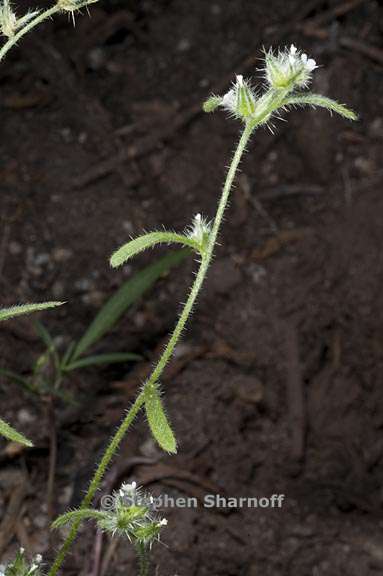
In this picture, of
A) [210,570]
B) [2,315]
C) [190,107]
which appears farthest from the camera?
[190,107]

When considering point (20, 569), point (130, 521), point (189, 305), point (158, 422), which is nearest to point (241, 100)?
point (189, 305)

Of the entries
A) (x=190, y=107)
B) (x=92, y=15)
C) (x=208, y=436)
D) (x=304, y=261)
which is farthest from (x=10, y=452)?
(x=92, y=15)

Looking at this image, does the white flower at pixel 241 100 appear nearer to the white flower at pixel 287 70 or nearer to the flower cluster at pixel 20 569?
the white flower at pixel 287 70

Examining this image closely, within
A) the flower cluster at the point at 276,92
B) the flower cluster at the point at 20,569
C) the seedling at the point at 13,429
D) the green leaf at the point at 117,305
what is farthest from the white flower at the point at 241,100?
the flower cluster at the point at 20,569

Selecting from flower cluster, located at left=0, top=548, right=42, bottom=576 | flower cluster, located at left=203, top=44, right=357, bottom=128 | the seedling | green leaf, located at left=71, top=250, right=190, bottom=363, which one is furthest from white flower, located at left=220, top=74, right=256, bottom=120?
flower cluster, located at left=0, top=548, right=42, bottom=576

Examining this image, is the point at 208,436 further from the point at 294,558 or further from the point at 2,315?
the point at 2,315

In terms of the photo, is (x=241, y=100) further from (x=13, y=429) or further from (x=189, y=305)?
(x=13, y=429)
